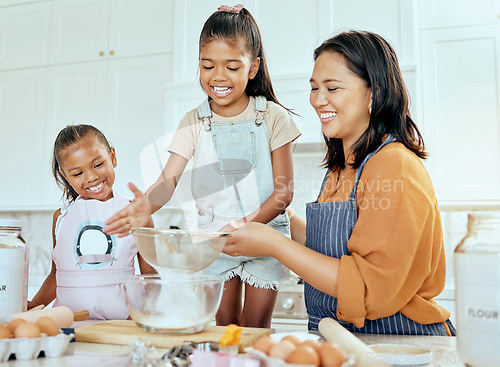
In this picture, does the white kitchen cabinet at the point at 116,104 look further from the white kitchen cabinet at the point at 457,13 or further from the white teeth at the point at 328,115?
the white teeth at the point at 328,115

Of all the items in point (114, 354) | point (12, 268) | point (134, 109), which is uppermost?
point (134, 109)

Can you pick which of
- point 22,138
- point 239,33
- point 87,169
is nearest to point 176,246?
point 87,169

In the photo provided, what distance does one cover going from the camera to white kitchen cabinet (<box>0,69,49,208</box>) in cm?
278

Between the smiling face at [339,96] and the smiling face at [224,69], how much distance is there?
0.25 metres

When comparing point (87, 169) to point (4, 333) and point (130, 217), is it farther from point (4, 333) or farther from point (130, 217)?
point (4, 333)

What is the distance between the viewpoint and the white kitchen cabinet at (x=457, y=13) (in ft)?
6.92

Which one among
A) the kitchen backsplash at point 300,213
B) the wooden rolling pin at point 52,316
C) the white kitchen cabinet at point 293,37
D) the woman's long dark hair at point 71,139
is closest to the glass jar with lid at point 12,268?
the wooden rolling pin at point 52,316

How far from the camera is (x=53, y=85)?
9.20ft

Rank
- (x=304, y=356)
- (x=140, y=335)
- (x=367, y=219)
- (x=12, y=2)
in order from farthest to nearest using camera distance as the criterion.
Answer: (x=12, y=2) < (x=367, y=219) < (x=140, y=335) < (x=304, y=356)

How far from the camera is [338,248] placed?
37.6 inches

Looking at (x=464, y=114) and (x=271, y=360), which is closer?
(x=271, y=360)

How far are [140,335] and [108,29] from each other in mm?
2372

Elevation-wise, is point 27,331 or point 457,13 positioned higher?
point 457,13

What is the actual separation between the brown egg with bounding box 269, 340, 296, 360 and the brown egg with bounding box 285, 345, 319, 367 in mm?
10
